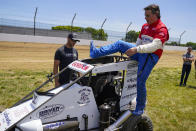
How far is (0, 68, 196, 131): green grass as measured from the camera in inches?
189

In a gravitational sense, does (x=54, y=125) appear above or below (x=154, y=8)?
below

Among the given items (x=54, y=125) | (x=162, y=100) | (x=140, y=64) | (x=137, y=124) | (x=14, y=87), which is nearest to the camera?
(x=54, y=125)

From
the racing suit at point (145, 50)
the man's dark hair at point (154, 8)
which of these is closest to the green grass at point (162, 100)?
the racing suit at point (145, 50)

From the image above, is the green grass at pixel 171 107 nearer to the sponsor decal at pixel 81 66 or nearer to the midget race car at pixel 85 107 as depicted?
the midget race car at pixel 85 107

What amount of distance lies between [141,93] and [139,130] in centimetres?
96

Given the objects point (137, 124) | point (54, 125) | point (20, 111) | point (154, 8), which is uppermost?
point (154, 8)

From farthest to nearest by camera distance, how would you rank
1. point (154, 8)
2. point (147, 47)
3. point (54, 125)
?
point (154, 8) < point (147, 47) < point (54, 125)

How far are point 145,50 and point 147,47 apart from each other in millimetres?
54

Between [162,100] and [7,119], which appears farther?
[162,100]

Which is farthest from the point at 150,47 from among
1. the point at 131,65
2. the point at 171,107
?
the point at 171,107

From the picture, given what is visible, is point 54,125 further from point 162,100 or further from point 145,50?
point 162,100

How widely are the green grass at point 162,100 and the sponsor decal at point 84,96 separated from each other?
224 centimetres

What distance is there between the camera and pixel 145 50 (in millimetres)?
2928

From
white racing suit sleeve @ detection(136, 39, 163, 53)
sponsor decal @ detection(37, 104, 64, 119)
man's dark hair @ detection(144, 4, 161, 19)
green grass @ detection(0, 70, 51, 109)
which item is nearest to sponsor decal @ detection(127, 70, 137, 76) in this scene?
white racing suit sleeve @ detection(136, 39, 163, 53)
